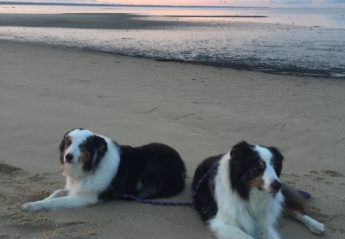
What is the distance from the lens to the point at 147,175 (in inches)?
219

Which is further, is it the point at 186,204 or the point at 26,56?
the point at 26,56

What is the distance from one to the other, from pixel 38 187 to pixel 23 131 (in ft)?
6.99

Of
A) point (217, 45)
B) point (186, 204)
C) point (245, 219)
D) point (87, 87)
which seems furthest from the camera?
point (217, 45)

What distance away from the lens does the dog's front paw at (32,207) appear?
16.2ft

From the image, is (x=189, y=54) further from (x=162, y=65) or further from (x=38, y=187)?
(x=38, y=187)

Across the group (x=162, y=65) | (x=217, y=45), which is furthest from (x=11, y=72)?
(x=217, y=45)

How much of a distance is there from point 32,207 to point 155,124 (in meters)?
3.88

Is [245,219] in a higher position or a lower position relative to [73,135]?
lower

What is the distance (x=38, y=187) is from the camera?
570 cm

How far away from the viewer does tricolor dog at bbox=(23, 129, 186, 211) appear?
16.6 ft

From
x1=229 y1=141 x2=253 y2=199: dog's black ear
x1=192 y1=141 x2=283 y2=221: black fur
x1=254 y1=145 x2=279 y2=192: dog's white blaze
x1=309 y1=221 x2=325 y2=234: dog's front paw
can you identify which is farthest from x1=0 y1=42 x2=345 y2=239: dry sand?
x1=254 y1=145 x2=279 y2=192: dog's white blaze

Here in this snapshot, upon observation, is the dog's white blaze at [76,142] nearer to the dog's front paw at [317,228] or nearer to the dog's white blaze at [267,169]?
the dog's white blaze at [267,169]

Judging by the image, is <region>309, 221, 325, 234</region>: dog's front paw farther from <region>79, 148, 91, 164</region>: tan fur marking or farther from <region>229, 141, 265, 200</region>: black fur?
<region>79, 148, 91, 164</region>: tan fur marking

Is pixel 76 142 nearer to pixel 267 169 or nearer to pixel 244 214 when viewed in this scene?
pixel 244 214
